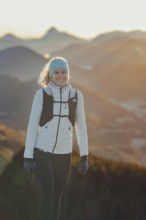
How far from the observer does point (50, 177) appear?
19.4 feet

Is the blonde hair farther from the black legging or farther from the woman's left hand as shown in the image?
the woman's left hand

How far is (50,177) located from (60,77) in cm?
121

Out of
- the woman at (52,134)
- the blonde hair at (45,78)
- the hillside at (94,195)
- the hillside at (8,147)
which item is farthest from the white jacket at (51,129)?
the hillside at (8,147)

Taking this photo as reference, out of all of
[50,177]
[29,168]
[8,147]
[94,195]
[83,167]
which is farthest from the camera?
[8,147]

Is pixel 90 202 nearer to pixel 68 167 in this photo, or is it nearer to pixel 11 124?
pixel 68 167

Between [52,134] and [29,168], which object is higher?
[52,134]

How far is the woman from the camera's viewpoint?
591 centimetres

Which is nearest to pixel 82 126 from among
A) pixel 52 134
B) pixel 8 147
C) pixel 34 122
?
pixel 52 134

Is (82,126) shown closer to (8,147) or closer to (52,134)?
(52,134)

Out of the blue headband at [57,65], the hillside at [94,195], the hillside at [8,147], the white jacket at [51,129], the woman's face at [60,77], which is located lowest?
the hillside at [94,195]

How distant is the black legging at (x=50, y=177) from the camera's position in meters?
5.92

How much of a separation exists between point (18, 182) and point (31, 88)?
183m

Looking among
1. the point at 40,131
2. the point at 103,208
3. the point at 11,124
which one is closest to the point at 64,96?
the point at 40,131

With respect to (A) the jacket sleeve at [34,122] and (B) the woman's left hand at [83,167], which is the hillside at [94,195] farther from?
(A) the jacket sleeve at [34,122]
